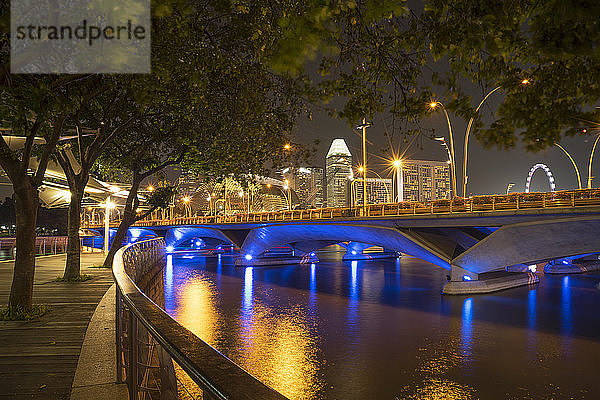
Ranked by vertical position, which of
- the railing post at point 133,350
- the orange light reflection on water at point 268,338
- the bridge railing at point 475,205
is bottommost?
the orange light reflection on water at point 268,338

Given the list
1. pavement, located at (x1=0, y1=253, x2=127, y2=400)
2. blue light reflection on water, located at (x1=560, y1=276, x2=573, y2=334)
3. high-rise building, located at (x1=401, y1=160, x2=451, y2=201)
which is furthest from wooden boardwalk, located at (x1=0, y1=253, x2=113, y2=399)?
high-rise building, located at (x1=401, y1=160, x2=451, y2=201)

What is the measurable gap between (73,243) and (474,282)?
107 ft

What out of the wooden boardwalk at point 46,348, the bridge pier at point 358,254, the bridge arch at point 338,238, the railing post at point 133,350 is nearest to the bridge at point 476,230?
the bridge arch at point 338,238

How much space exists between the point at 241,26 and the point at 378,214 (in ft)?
109

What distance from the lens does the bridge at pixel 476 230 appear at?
32094 mm

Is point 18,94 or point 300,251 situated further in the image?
point 300,251

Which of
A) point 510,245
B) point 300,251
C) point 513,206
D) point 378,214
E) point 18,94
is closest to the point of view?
point 18,94

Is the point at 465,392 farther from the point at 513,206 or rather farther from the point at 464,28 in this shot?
the point at 513,206

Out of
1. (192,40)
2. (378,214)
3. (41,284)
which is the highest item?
(192,40)

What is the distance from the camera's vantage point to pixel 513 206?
3316cm

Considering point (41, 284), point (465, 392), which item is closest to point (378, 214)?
point (465, 392)

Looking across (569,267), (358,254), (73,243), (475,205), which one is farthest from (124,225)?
(358,254)

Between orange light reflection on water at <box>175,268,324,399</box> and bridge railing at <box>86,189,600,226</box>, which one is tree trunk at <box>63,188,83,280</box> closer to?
orange light reflection on water at <box>175,268,324,399</box>

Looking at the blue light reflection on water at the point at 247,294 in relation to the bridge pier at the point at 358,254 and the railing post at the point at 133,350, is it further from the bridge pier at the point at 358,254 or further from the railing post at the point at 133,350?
the railing post at the point at 133,350
